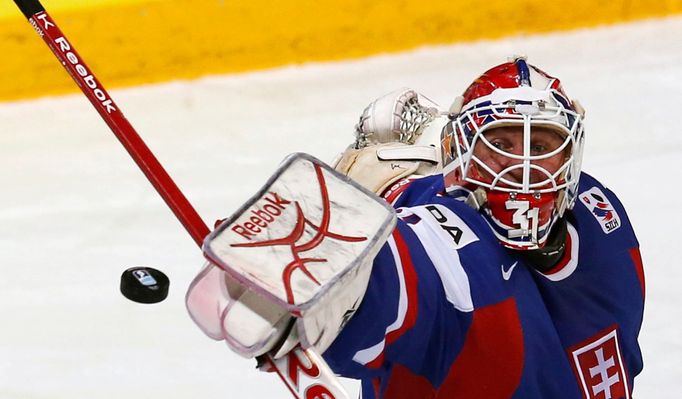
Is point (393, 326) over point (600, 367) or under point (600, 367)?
over

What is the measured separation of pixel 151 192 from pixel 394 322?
5.71ft

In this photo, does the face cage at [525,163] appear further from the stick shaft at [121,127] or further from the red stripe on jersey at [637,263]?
the stick shaft at [121,127]

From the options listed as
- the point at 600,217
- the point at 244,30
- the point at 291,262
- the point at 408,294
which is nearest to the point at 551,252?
the point at 600,217

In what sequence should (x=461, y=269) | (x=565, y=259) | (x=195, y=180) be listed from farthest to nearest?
(x=195, y=180), (x=565, y=259), (x=461, y=269)

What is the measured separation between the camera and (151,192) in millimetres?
2926

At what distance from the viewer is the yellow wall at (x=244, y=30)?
3.22m

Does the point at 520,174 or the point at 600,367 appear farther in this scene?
the point at 600,367

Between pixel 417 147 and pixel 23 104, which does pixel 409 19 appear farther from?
pixel 417 147

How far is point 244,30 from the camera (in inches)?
128

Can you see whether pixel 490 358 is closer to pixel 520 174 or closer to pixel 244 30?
pixel 520 174

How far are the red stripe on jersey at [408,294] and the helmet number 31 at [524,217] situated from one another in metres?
0.17

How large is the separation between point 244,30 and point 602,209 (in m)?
1.82

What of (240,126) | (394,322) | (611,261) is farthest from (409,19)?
(394,322)

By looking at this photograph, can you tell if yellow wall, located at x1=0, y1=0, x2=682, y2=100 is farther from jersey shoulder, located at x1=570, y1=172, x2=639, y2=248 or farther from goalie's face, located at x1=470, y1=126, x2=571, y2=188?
goalie's face, located at x1=470, y1=126, x2=571, y2=188
